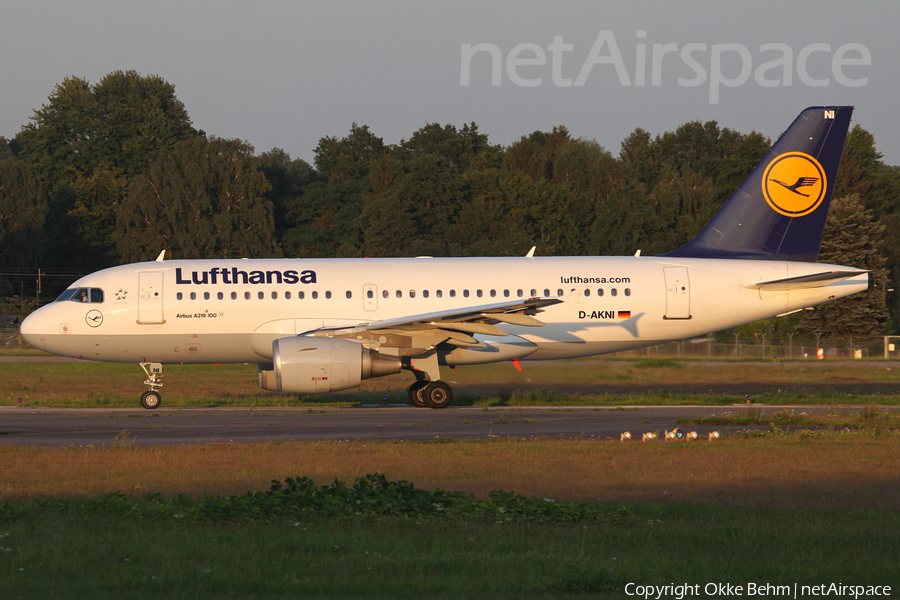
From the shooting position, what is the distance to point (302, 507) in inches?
363

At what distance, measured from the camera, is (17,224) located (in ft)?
211

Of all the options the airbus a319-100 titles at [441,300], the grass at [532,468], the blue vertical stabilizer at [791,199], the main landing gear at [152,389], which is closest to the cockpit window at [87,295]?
the airbus a319-100 titles at [441,300]

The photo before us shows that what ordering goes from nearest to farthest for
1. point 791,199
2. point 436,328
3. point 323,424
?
point 323,424, point 436,328, point 791,199

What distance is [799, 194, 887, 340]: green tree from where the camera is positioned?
5184 centimetres

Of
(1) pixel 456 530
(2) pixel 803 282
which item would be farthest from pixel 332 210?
(1) pixel 456 530

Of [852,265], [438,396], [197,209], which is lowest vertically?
[438,396]

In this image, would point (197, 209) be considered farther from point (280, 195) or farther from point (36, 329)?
point (36, 329)

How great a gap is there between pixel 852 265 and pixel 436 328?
129 ft

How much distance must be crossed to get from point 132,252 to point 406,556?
6190 centimetres

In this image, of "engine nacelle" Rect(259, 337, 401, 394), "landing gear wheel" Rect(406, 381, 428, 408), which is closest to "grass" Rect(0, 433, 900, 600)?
"engine nacelle" Rect(259, 337, 401, 394)

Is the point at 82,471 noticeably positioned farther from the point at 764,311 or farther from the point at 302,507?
the point at 764,311

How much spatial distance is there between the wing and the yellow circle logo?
738cm

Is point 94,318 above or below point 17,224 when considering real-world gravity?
below

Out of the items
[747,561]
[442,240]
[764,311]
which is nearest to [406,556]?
[747,561]
